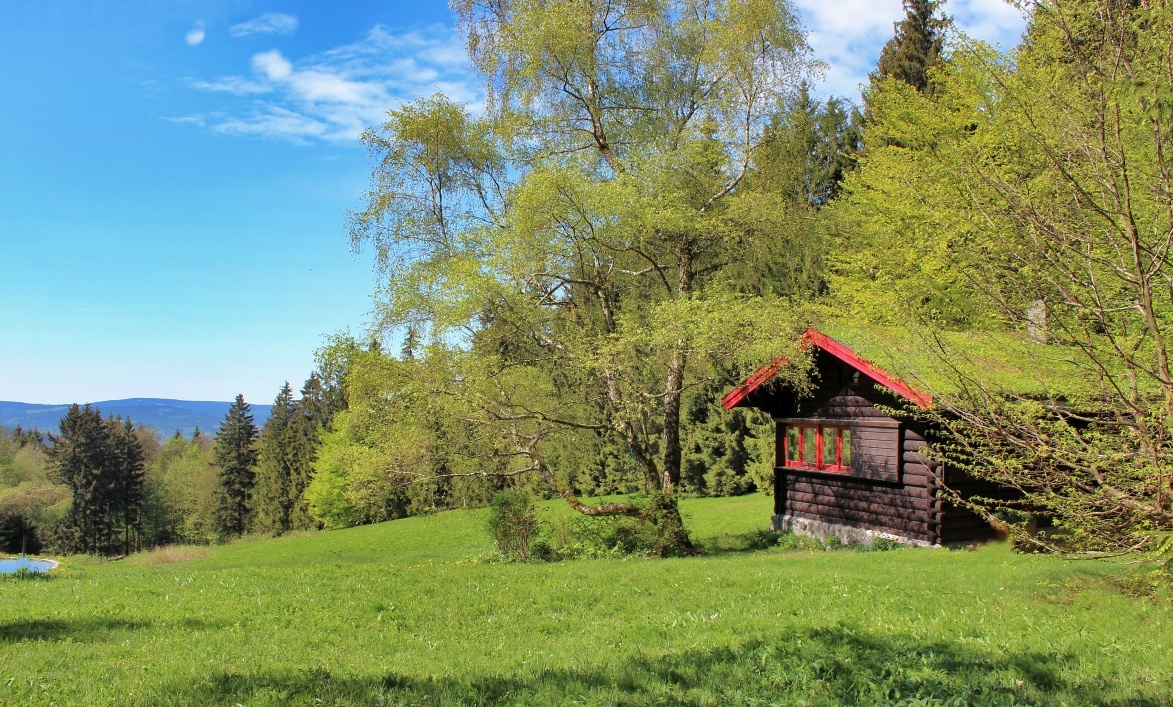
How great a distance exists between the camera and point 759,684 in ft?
15.6

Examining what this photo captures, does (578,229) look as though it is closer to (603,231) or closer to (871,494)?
(603,231)

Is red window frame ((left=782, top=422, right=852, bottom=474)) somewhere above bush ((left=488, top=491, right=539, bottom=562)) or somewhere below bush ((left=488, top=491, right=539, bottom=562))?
above

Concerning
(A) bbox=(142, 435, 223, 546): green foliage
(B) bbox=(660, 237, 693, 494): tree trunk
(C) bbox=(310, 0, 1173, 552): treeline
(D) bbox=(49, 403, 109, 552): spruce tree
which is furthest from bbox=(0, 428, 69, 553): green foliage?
(B) bbox=(660, 237, 693, 494): tree trunk

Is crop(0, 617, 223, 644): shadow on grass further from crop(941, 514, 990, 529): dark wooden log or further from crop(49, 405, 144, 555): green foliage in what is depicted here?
crop(49, 405, 144, 555): green foliage

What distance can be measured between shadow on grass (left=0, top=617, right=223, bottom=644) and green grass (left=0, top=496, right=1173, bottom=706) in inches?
1.3

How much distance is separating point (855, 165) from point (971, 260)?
2320 centimetres

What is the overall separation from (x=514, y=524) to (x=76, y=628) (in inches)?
334

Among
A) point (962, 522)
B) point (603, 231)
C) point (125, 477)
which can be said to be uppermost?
point (603, 231)

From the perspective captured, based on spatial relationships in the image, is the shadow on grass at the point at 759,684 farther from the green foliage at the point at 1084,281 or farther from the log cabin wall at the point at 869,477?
the log cabin wall at the point at 869,477

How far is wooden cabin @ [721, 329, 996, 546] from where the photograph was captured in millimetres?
14172

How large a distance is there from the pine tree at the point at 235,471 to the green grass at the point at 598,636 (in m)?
50.1

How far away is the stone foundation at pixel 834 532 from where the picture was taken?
48.2ft

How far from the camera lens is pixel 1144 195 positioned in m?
6.18

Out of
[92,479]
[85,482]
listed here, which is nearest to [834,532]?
[92,479]
